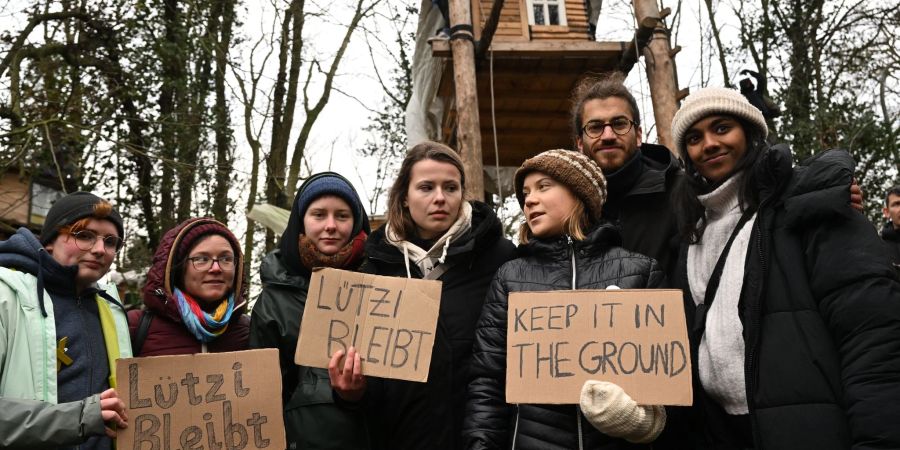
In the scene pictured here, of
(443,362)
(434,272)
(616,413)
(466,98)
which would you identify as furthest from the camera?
(466,98)

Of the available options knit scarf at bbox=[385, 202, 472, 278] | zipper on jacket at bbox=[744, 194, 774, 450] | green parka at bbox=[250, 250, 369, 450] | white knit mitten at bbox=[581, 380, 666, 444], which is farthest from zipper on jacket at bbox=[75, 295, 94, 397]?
zipper on jacket at bbox=[744, 194, 774, 450]

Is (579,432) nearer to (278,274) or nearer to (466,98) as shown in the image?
(278,274)

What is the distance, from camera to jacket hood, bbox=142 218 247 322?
2.90 metres

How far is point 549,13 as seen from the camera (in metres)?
9.07

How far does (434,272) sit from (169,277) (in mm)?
1132

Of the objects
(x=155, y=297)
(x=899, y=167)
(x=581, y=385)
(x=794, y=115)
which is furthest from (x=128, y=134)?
(x=899, y=167)

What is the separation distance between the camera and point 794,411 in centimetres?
196

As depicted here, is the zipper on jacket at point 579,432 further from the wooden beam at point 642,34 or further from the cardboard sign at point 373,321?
the wooden beam at point 642,34

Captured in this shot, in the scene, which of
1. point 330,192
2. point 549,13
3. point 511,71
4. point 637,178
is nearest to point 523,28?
point 549,13

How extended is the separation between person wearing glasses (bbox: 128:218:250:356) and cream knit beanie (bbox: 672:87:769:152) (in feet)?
6.41

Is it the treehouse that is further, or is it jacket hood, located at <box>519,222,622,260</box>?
the treehouse

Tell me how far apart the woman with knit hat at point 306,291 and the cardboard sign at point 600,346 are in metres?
0.77

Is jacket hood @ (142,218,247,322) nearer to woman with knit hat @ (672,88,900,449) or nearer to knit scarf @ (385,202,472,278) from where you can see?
knit scarf @ (385,202,472,278)

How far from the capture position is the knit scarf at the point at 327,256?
291cm
